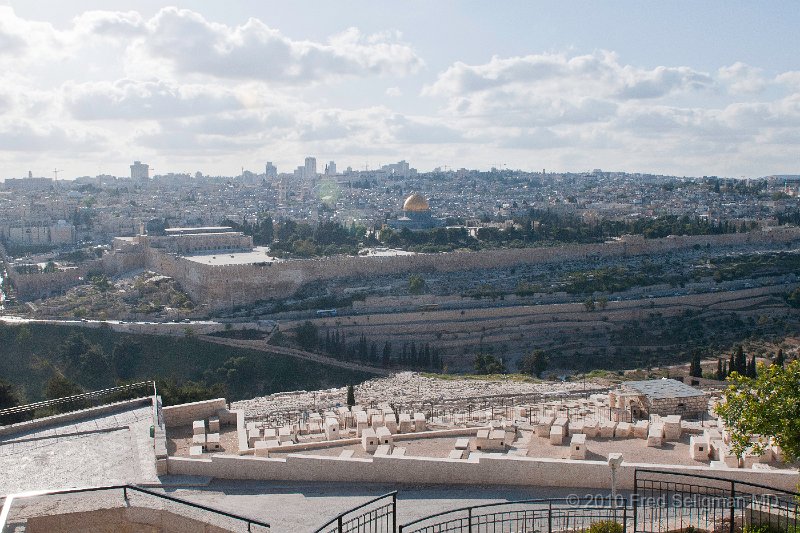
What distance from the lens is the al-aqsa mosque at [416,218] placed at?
51.6 meters

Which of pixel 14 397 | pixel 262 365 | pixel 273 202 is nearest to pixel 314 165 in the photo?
pixel 273 202

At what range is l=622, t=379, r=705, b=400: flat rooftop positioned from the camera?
12156 millimetres

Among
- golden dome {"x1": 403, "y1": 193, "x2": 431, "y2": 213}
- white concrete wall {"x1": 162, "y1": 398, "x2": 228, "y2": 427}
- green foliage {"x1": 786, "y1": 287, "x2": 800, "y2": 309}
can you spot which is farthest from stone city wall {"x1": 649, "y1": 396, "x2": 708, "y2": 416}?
golden dome {"x1": 403, "y1": 193, "x2": 431, "y2": 213}

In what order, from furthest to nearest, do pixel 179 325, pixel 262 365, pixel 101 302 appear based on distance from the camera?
pixel 101 302, pixel 179 325, pixel 262 365

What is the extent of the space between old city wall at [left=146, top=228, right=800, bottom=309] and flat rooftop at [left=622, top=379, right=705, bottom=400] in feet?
70.7

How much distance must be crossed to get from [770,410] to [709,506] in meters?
0.87

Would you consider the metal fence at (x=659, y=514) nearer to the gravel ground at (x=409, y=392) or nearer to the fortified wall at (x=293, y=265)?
the gravel ground at (x=409, y=392)

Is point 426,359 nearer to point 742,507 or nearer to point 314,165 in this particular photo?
point 742,507

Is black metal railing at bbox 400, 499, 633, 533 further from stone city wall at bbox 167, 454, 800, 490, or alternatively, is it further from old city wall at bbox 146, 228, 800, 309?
old city wall at bbox 146, 228, 800, 309

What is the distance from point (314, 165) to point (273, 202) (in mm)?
69795

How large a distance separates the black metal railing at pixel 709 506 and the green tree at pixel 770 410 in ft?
1.29

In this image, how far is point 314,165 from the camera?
154000 mm

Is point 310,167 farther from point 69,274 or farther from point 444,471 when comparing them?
point 444,471

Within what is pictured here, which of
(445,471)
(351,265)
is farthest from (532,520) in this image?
(351,265)
